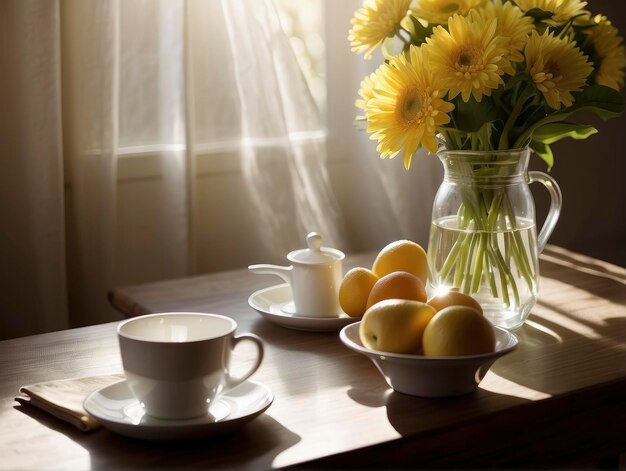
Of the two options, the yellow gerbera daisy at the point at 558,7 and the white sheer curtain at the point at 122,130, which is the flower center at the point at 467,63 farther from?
the white sheer curtain at the point at 122,130

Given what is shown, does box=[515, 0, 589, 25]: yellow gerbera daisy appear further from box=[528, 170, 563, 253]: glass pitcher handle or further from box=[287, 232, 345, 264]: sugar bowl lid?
box=[287, 232, 345, 264]: sugar bowl lid

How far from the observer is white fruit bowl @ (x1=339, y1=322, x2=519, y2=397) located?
3.07 feet

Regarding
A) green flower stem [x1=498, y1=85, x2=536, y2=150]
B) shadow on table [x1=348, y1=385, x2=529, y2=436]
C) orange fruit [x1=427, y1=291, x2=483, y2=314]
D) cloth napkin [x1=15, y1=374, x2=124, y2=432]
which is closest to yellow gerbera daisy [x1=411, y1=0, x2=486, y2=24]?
green flower stem [x1=498, y1=85, x2=536, y2=150]

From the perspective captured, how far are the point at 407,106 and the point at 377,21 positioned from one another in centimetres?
18

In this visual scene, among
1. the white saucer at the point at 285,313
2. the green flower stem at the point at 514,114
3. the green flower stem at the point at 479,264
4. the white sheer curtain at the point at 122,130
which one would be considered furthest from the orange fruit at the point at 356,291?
the white sheer curtain at the point at 122,130

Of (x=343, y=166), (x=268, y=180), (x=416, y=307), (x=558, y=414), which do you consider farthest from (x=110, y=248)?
(x=558, y=414)

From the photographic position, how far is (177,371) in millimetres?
847

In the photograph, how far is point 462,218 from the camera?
47.4 inches

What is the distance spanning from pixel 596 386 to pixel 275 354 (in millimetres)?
392

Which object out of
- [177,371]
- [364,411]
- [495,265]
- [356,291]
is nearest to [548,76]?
[495,265]

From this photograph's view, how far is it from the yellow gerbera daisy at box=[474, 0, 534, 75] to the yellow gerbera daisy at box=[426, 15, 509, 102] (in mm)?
15

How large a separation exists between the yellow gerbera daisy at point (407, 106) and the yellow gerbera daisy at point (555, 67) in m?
0.12

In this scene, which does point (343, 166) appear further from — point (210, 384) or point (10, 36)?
point (210, 384)

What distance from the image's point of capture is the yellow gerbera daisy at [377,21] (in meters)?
1.22
